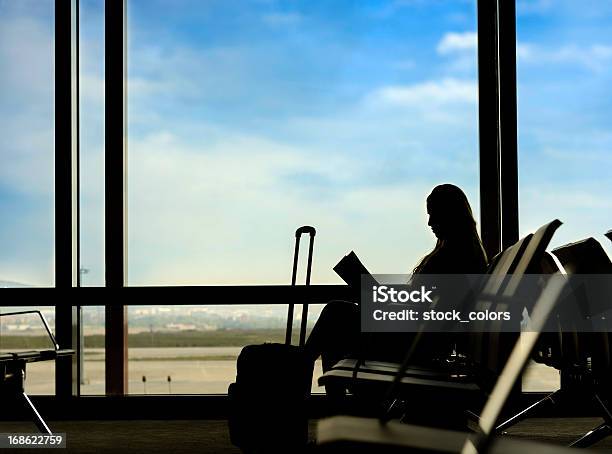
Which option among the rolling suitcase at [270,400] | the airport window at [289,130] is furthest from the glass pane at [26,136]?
the rolling suitcase at [270,400]

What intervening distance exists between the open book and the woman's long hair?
26cm

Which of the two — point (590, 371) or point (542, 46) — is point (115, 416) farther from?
point (542, 46)

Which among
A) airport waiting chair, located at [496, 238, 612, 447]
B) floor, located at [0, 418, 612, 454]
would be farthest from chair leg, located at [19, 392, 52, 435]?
airport waiting chair, located at [496, 238, 612, 447]

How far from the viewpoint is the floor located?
13.5ft

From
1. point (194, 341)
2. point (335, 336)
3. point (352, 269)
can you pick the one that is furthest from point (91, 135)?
point (352, 269)

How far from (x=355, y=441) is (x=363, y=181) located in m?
3.84

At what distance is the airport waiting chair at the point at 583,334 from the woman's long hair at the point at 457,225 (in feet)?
1.37

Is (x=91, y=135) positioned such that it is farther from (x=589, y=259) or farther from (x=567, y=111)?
(x=589, y=259)

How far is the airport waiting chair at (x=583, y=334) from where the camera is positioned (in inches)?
125

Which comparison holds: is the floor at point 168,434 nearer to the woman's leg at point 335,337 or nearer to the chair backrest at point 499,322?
the woman's leg at point 335,337

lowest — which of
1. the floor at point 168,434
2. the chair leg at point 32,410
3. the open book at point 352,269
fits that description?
the floor at point 168,434

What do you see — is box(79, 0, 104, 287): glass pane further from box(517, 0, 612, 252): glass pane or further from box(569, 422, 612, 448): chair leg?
box(569, 422, 612, 448): chair leg

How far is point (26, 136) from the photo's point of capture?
17.2 feet

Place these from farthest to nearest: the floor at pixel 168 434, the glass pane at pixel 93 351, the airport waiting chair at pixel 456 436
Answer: the glass pane at pixel 93 351, the floor at pixel 168 434, the airport waiting chair at pixel 456 436
